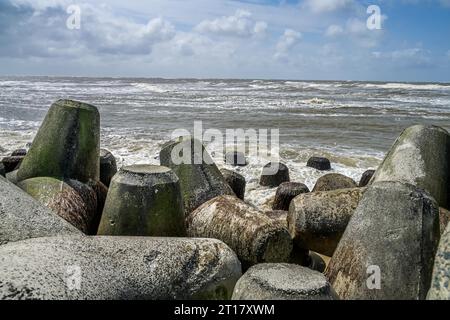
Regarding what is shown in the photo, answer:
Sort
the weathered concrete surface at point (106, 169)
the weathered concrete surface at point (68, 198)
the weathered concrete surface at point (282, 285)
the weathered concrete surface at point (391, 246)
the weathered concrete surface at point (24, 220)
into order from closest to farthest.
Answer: the weathered concrete surface at point (282, 285)
the weathered concrete surface at point (391, 246)
the weathered concrete surface at point (24, 220)
the weathered concrete surface at point (68, 198)
the weathered concrete surface at point (106, 169)

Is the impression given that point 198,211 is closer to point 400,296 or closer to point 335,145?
point 400,296

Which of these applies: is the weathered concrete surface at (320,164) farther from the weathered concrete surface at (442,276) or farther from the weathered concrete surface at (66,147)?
the weathered concrete surface at (442,276)

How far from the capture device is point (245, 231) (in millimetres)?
3629

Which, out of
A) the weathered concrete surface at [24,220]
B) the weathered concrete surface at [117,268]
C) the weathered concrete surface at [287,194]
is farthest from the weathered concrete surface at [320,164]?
the weathered concrete surface at [24,220]

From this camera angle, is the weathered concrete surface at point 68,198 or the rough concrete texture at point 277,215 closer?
the weathered concrete surface at point 68,198

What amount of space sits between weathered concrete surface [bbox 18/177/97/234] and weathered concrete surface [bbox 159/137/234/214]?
914mm

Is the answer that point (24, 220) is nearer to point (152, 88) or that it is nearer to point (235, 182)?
point (235, 182)

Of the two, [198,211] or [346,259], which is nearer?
[346,259]

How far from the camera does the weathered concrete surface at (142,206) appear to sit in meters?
3.55

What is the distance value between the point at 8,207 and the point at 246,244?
1.75 m

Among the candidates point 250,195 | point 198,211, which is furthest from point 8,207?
point 250,195

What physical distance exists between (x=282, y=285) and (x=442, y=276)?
72 cm

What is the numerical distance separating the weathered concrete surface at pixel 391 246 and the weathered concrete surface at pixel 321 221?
1052 mm
